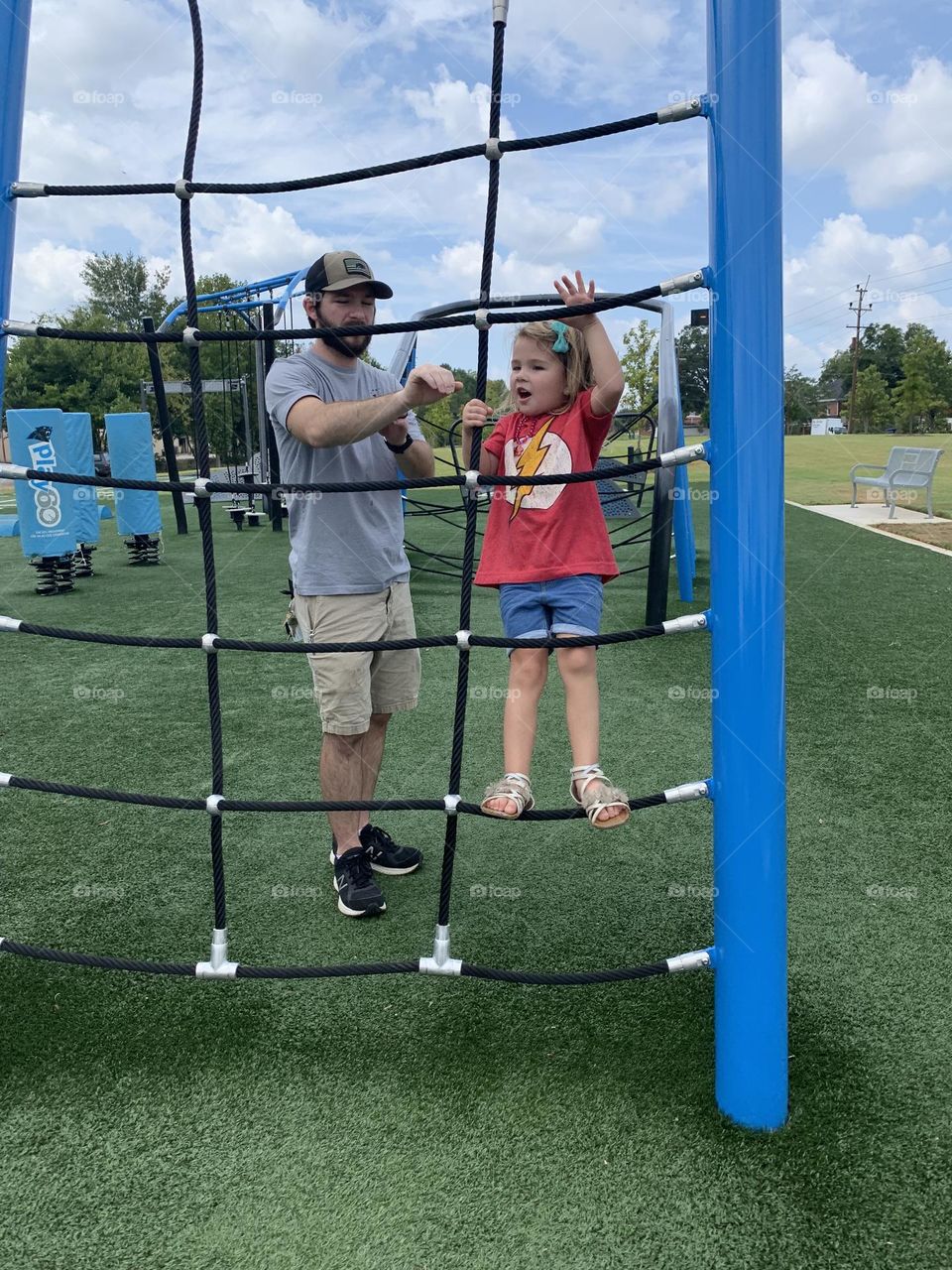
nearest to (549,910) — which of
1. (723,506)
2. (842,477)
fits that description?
(723,506)

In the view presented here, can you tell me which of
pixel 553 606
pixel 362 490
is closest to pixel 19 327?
pixel 362 490

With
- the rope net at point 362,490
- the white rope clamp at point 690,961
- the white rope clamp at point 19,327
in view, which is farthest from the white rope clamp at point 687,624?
the white rope clamp at point 19,327

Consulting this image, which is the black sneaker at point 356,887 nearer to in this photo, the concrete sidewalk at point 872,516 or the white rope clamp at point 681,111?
the white rope clamp at point 681,111

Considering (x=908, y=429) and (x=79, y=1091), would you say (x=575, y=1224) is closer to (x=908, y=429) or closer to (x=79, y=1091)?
(x=79, y=1091)

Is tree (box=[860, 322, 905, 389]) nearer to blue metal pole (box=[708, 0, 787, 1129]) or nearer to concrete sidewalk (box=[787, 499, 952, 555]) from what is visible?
concrete sidewalk (box=[787, 499, 952, 555])

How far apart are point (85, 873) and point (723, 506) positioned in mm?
2000

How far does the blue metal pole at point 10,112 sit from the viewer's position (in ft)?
5.99

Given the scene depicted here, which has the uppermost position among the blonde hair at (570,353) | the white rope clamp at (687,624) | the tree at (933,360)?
the tree at (933,360)

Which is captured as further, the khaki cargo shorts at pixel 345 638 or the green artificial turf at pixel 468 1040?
the khaki cargo shorts at pixel 345 638

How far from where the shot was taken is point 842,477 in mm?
21516

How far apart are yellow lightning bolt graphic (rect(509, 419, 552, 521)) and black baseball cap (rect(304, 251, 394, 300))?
494 millimetres

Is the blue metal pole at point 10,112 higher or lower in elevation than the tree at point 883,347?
lower

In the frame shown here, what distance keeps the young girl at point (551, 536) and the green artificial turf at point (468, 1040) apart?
503 mm

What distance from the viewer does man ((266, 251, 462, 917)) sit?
87.9 inches
